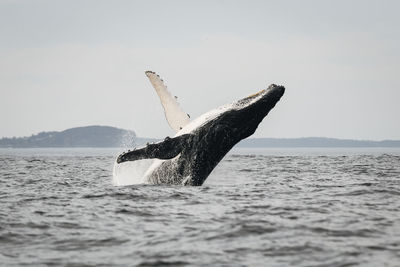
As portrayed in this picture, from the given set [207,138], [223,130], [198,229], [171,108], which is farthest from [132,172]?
[198,229]

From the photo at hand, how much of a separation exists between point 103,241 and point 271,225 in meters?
2.44

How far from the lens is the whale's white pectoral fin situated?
1205 cm

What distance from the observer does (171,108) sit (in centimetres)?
1211

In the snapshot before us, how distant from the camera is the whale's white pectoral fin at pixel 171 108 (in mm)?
12047

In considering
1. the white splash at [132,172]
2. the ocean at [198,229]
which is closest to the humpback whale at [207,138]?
the ocean at [198,229]

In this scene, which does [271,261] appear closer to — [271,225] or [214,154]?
[271,225]

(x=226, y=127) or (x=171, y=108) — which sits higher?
(x=171, y=108)

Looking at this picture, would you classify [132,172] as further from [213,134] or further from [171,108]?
[213,134]

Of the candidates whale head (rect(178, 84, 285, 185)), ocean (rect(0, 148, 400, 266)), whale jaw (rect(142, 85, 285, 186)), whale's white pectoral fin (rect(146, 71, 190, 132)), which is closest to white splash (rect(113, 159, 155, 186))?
whale's white pectoral fin (rect(146, 71, 190, 132))

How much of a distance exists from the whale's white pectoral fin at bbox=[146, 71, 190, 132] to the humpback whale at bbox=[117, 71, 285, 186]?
2.25 ft

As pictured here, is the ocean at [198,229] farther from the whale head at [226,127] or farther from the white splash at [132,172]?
the white splash at [132,172]

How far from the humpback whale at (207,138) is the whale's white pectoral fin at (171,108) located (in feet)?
2.25

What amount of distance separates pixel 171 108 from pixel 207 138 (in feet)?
6.23

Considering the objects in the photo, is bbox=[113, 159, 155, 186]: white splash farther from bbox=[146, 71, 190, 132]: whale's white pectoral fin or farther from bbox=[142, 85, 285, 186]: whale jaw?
bbox=[142, 85, 285, 186]: whale jaw
